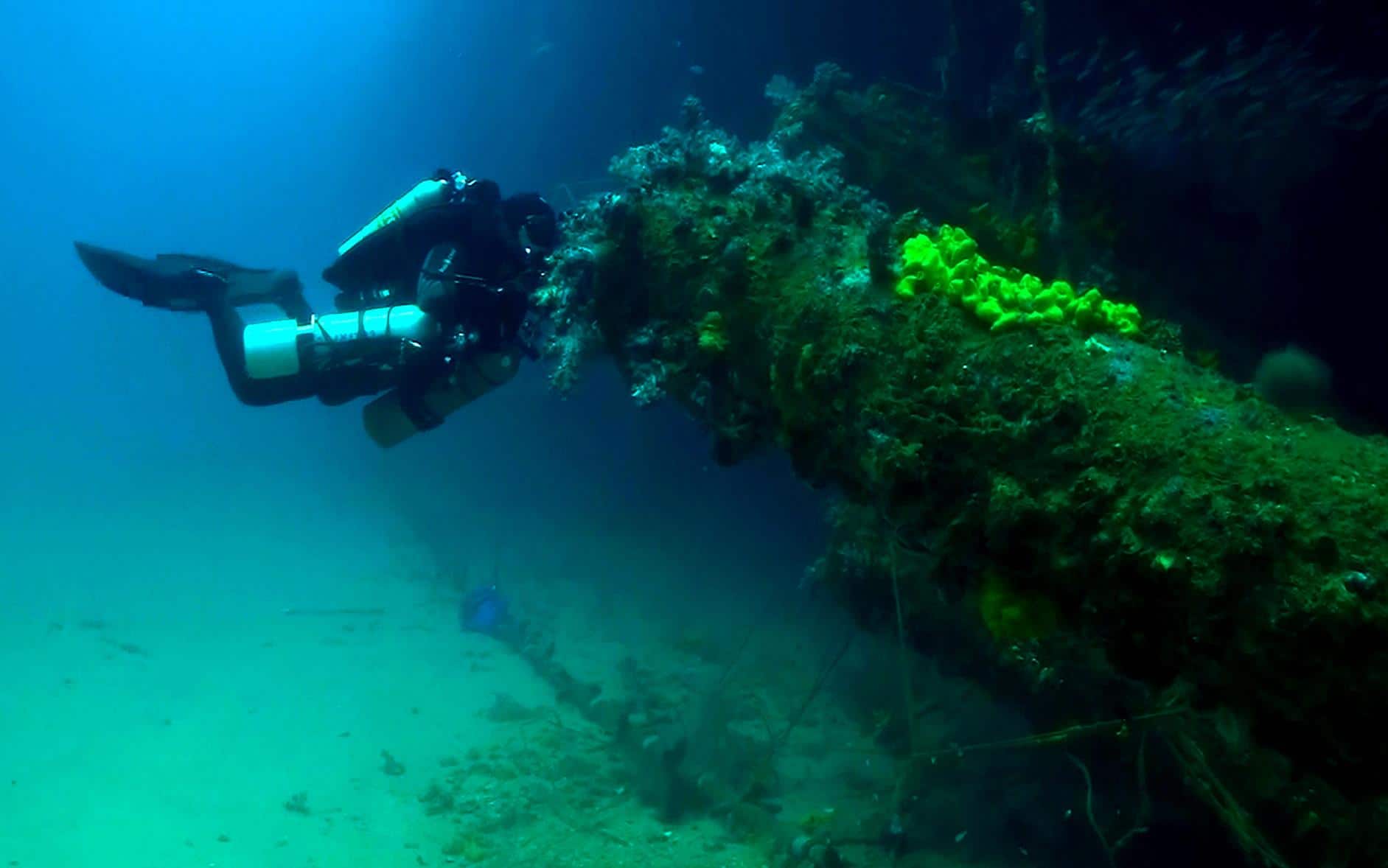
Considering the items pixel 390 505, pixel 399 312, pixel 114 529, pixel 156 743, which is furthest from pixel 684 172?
pixel 114 529

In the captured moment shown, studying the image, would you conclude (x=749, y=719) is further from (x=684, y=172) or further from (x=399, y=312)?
(x=684, y=172)

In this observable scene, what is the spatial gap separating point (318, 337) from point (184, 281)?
1.77m

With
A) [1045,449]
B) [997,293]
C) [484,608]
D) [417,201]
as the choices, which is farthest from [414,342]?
[484,608]

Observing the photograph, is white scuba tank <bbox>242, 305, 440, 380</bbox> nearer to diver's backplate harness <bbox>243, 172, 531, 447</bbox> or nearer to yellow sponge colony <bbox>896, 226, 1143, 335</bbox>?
diver's backplate harness <bbox>243, 172, 531, 447</bbox>

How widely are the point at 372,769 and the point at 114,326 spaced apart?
122 metres

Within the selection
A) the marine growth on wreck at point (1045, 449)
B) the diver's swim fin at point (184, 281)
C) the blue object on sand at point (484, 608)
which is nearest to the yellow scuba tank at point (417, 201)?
the diver's swim fin at point (184, 281)

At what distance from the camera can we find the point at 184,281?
25.1 feet

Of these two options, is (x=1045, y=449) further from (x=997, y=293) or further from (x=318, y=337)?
(x=318, y=337)

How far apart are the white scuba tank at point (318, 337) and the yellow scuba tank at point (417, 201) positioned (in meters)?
0.70

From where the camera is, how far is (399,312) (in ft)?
23.0

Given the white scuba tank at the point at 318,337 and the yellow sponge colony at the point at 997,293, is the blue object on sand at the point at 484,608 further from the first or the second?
the yellow sponge colony at the point at 997,293

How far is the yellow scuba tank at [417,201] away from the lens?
6.89 m

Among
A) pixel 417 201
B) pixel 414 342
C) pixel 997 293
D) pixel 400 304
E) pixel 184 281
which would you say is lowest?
pixel 997 293

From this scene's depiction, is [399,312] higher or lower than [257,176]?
lower
